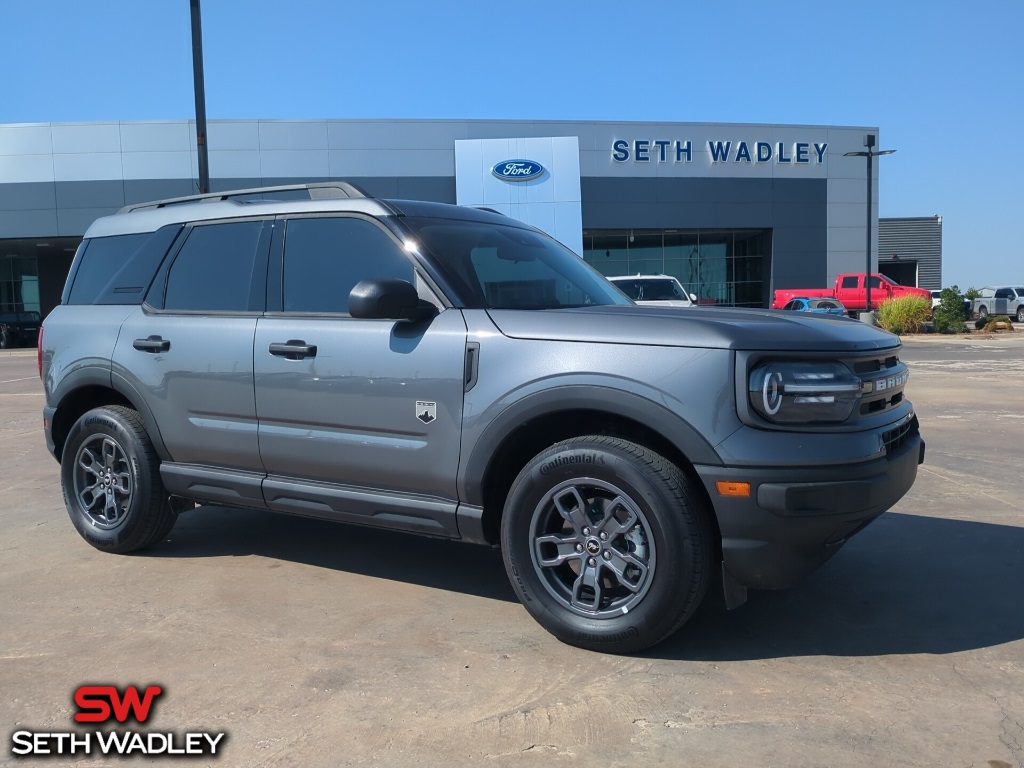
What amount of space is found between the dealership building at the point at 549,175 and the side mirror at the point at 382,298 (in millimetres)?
30718

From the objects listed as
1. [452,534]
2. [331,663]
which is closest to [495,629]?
[452,534]

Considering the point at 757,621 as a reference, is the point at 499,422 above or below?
above

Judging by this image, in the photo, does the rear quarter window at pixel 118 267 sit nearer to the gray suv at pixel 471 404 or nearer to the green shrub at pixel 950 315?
the gray suv at pixel 471 404

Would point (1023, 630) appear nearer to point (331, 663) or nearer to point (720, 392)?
point (720, 392)

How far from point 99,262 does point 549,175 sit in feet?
102

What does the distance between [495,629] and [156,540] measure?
2.30m

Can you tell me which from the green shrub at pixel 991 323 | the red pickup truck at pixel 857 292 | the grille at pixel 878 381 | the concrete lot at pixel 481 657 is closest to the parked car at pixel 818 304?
the red pickup truck at pixel 857 292

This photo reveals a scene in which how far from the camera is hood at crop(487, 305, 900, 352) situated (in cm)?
323

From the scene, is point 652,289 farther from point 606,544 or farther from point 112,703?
point 112,703

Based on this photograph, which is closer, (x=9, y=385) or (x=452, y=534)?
(x=452, y=534)

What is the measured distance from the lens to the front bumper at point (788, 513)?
3.09 metres

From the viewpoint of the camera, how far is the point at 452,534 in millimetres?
3789

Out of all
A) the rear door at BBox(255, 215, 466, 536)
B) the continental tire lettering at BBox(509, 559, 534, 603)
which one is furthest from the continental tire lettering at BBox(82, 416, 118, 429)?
the continental tire lettering at BBox(509, 559, 534, 603)

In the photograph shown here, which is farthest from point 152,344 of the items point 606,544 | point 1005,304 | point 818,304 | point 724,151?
point 1005,304
